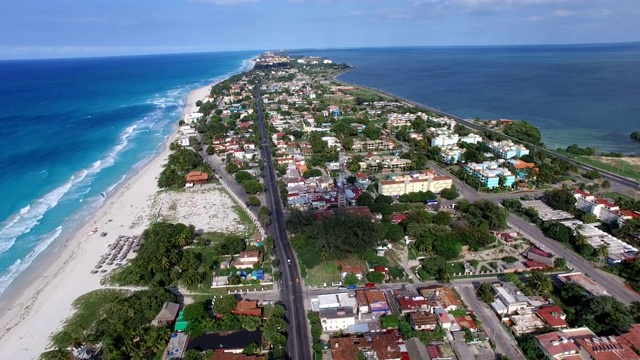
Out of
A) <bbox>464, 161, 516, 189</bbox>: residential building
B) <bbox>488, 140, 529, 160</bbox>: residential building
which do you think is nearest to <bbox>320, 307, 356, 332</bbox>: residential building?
<bbox>464, 161, 516, 189</bbox>: residential building

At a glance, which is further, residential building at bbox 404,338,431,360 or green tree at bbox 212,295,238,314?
green tree at bbox 212,295,238,314

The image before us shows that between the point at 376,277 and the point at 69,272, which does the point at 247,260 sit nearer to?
the point at 376,277

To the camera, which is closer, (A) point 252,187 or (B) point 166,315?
(B) point 166,315

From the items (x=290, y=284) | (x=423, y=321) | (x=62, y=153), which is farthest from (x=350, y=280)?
(x=62, y=153)

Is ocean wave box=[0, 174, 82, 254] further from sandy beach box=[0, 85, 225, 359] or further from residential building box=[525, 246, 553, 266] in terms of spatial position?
residential building box=[525, 246, 553, 266]

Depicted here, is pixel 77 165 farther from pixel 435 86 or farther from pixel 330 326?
pixel 435 86

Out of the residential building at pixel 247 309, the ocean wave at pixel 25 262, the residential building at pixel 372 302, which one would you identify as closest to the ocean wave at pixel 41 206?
the ocean wave at pixel 25 262
